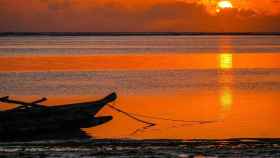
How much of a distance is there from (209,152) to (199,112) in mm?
9420

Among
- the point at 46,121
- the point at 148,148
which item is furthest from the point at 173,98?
the point at 148,148

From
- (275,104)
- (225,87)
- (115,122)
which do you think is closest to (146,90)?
(225,87)

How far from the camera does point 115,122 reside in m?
17.5

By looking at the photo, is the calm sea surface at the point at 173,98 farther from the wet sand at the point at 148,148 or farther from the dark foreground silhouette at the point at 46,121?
the wet sand at the point at 148,148

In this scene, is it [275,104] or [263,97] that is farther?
[263,97]

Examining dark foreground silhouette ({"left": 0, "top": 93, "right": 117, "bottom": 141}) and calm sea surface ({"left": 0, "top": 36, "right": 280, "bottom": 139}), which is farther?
calm sea surface ({"left": 0, "top": 36, "right": 280, "bottom": 139})

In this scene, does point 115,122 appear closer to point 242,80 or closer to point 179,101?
point 179,101

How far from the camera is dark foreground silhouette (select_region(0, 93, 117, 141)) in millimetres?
13570

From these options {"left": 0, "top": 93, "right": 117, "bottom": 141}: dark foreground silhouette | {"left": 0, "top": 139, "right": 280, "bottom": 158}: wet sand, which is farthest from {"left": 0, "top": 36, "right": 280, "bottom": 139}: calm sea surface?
{"left": 0, "top": 139, "right": 280, "bottom": 158}: wet sand

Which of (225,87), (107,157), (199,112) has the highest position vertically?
(225,87)

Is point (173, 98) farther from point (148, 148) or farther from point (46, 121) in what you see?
point (148, 148)

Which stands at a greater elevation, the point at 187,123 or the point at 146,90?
the point at 146,90

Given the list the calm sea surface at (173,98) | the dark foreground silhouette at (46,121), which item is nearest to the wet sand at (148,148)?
the dark foreground silhouette at (46,121)

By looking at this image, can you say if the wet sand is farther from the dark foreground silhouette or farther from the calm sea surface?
the calm sea surface
